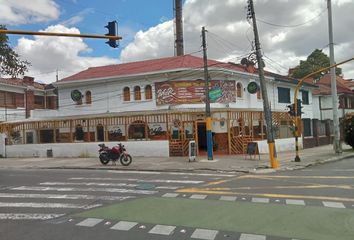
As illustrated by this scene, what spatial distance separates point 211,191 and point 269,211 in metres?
3.47

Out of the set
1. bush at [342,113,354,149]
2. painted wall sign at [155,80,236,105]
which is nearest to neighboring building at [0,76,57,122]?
painted wall sign at [155,80,236,105]

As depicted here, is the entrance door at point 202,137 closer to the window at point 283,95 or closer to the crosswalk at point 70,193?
the window at point 283,95

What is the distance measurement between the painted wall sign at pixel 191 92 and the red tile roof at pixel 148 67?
4.09 feet

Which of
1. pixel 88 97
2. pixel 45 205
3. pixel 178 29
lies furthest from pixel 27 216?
pixel 178 29

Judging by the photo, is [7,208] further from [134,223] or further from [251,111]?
[251,111]

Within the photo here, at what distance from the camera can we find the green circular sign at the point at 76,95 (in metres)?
34.5

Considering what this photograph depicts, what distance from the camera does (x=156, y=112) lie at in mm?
29031

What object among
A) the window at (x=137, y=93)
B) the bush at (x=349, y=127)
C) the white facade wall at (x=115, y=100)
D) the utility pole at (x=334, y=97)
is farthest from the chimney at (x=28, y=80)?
the bush at (x=349, y=127)

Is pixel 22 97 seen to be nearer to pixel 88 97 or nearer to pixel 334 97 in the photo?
pixel 88 97

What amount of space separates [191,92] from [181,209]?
69.0 feet

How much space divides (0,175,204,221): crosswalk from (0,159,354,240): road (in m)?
0.02

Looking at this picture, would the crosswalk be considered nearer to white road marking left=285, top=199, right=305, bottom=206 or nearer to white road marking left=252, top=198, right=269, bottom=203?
white road marking left=252, top=198, right=269, bottom=203

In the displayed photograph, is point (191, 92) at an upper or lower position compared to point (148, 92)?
lower

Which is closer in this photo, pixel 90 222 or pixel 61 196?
pixel 90 222
